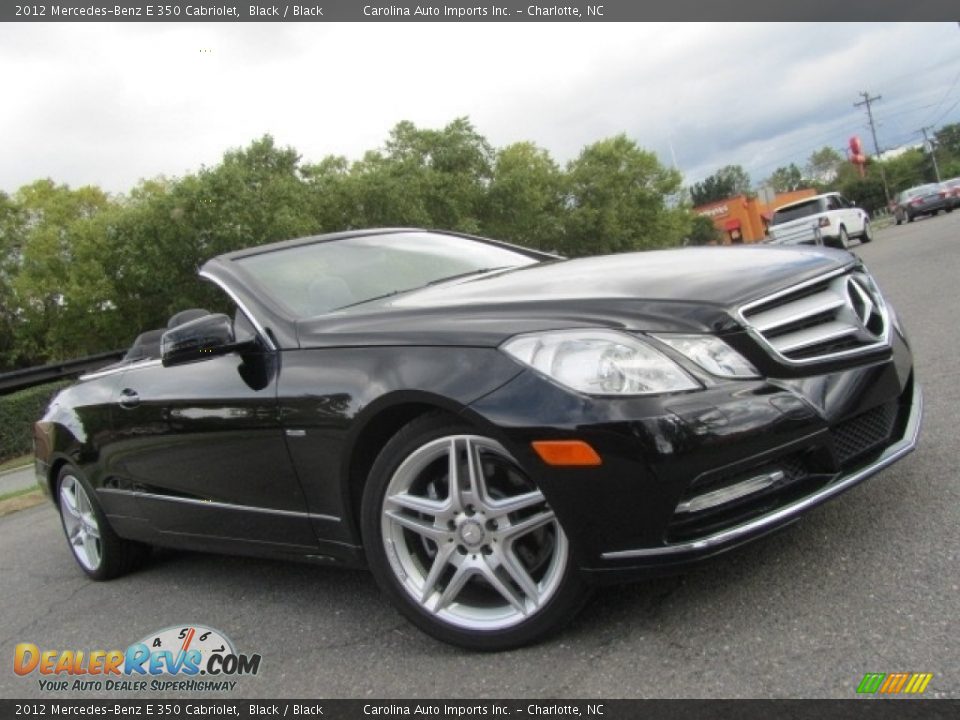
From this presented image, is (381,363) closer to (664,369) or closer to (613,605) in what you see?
(664,369)

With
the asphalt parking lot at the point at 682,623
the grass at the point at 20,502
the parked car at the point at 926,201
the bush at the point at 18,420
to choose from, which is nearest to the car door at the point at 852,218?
the parked car at the point at 926,201

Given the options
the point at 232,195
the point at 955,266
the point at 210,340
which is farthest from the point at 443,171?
the point at 210,340

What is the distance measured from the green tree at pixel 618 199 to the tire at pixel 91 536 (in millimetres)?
48677

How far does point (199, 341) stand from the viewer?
10.6ft

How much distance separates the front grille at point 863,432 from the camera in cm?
265

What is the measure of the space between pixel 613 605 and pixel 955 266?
10786 millimetres

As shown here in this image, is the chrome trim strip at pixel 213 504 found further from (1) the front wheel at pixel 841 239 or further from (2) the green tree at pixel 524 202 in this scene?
(2) the green tree at pixel 524 202

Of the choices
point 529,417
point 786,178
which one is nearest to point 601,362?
point 529,417

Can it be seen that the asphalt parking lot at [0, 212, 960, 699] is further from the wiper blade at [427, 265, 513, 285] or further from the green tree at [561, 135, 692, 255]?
the green tree at [561, 135, 692, 255]

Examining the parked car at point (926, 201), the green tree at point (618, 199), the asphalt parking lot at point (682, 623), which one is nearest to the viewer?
the asphalt parking lot at point (682, 623)

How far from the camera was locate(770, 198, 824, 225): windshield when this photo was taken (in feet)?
88.2

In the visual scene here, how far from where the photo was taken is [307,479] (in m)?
3.05

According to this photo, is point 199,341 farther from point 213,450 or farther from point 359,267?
point 359,267

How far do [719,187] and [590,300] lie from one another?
433 ft
